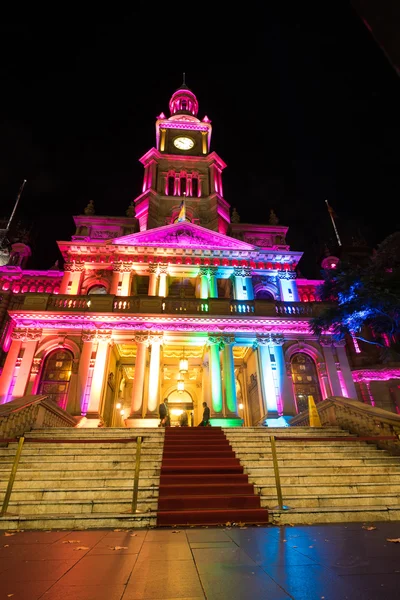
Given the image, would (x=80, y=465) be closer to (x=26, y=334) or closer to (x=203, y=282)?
(x=26, y=334)

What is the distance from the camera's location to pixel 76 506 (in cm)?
633

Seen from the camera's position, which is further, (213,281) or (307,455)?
(213,281)

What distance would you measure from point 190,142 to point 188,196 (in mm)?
8855

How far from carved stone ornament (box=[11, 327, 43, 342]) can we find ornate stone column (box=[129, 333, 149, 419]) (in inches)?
235

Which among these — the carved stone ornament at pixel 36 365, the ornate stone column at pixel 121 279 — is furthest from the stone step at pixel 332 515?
the ornate stone column at pixel 121 279

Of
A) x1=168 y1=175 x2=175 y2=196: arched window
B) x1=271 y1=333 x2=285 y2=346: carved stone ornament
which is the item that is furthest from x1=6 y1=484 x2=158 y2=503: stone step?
x1=168 y1=175 x2=175 y2=196: arched window

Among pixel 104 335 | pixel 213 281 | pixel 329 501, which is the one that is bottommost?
pixel 329 501

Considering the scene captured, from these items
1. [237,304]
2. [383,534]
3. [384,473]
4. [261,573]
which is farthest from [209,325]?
[261,573]

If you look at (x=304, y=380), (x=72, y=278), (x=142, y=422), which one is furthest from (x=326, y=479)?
(x=72, y=278)

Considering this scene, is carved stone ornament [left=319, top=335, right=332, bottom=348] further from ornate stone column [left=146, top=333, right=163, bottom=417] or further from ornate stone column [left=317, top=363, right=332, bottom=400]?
ornate stone column [left=146, top=333, right=163, bottom=417]

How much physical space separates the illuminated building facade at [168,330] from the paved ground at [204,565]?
42.7 feet

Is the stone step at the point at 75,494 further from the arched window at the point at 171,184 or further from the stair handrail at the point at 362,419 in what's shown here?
the arched window at the point at 171,184

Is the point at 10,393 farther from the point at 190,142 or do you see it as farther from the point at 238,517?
the point at 190,142

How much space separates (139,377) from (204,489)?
498 inches
